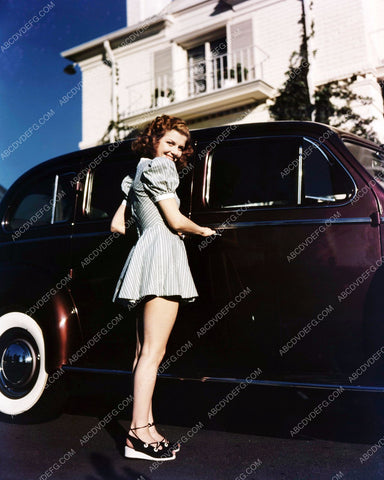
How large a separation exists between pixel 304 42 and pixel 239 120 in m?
2.54

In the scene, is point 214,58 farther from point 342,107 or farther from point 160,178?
point 160,178

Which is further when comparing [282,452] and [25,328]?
[25,328]

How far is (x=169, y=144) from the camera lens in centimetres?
297

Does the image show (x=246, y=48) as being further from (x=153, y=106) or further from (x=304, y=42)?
(x=153, y=106)

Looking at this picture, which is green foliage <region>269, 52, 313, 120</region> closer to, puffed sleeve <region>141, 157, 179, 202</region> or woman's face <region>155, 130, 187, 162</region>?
woman's face <region>155, 130, 187, 162</region>

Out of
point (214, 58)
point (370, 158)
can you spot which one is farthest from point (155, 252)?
point (214, 58)

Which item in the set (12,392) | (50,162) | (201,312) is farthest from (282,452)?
(50,162)

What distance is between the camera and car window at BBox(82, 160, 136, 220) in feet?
12.4

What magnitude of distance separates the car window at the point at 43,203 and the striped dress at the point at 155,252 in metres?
1.20

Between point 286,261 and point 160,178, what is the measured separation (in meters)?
0.92

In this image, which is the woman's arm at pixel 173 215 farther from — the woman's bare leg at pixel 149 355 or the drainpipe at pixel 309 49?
the drainpipe at pixel 309 49

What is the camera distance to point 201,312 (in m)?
3.19

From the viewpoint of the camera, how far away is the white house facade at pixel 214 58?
12023 millimetres

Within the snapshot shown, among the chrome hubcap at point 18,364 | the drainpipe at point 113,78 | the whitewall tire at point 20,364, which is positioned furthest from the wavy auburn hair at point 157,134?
the drainpipe at point 113,78
